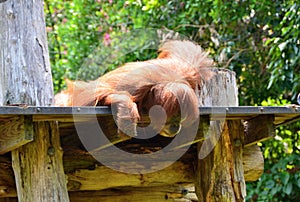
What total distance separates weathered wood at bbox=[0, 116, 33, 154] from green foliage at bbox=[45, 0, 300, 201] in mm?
2173

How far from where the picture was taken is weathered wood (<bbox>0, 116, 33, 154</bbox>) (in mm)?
2346

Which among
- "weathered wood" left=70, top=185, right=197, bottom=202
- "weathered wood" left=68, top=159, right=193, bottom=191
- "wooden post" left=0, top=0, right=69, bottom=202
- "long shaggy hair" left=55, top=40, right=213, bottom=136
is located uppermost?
"wooden post" left=0, top=0, right=69, bottom=202

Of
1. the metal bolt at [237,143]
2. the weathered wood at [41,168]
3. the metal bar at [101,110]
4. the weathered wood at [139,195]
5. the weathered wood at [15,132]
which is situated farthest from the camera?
the weathered wood at [139,195]

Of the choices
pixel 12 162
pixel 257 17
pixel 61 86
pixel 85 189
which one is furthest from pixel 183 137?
pixel 61 86

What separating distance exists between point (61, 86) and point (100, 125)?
507cm

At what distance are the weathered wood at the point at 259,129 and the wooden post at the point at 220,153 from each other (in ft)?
0.16

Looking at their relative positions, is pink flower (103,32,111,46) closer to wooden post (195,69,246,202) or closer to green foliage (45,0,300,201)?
green foliage (45,0,300,201)

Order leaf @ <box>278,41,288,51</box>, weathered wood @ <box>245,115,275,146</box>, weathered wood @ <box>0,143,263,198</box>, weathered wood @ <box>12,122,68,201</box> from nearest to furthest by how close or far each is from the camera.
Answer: weathered wood @ <box>12,122,68,201</box>
weathered wood @ <box>0,143,263,198</box>
weathered wood @ <box>245,115,275,146</box>
leaf @ <box>278,41,288,51</box>

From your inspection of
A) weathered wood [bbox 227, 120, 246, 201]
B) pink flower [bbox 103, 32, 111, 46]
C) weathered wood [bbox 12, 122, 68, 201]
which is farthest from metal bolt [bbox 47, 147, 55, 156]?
pink flower [bbox 103, 32, 111, 46]

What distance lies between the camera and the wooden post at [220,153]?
9.39 feet

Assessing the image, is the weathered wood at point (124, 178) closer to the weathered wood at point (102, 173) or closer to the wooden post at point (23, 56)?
the weathered wood at point (102, 173)

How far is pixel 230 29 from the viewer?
5.74 m

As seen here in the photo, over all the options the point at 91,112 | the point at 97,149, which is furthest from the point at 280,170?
the point at 91,112

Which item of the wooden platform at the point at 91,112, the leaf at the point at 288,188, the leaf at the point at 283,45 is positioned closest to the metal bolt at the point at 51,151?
the wooden platform at the point at 91,112
